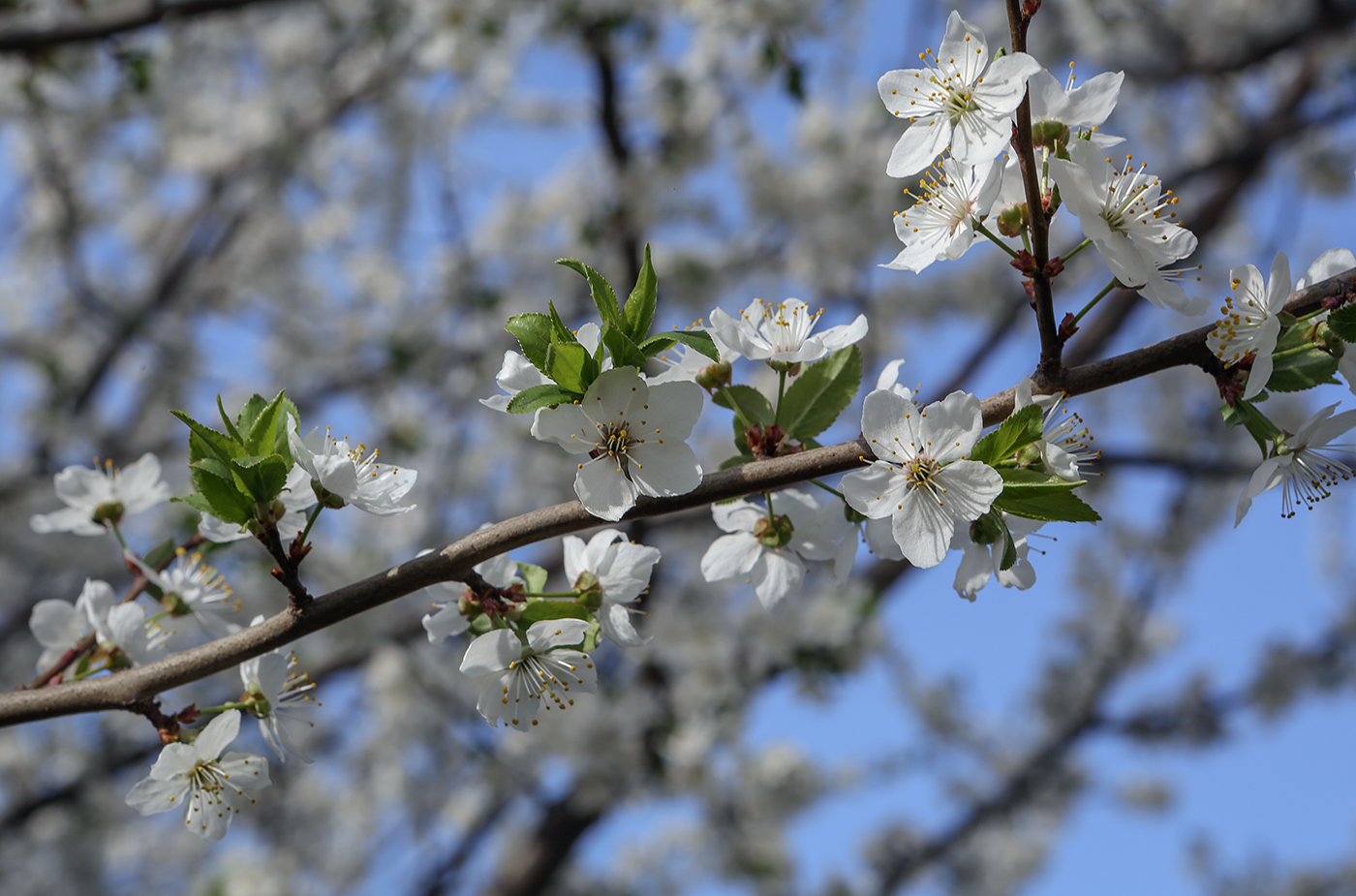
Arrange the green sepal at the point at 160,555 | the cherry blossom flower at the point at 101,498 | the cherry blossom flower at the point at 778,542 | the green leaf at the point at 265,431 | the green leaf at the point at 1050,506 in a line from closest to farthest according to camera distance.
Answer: the green leaf at the point at 1050,506, the green leaf at the point at 265,431, the cherry blossom flower at the point at 778,542, the green sepal at the point at 160,555, the cherry blossom flower at the point at 101,498

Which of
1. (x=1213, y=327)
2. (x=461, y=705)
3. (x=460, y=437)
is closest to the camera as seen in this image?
(x=1213, y=327)

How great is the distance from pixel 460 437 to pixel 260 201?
7.17 ft

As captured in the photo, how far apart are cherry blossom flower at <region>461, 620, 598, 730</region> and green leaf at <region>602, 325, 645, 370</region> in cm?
31

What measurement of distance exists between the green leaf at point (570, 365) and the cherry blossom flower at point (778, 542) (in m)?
0.35

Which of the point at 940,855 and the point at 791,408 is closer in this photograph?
the point at 791,408

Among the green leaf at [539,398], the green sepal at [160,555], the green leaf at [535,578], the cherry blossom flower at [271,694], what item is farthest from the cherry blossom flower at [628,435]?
the green sepal at [160,555]

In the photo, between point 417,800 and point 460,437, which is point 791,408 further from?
point 417,800

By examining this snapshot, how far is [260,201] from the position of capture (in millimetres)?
5934

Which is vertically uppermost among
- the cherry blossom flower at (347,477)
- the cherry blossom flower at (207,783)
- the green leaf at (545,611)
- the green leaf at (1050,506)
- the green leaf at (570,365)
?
the green leaf at (570,365)

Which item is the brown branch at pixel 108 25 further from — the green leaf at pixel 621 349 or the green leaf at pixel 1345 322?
the green leaf at pixel 1345 322

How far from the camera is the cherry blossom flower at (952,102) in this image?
1.04 m

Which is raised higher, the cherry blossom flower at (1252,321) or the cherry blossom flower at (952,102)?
the cherry blossom flower at (952,102)

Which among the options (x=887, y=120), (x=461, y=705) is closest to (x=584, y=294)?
(x=887, y=120)

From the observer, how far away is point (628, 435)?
1.05 meters
